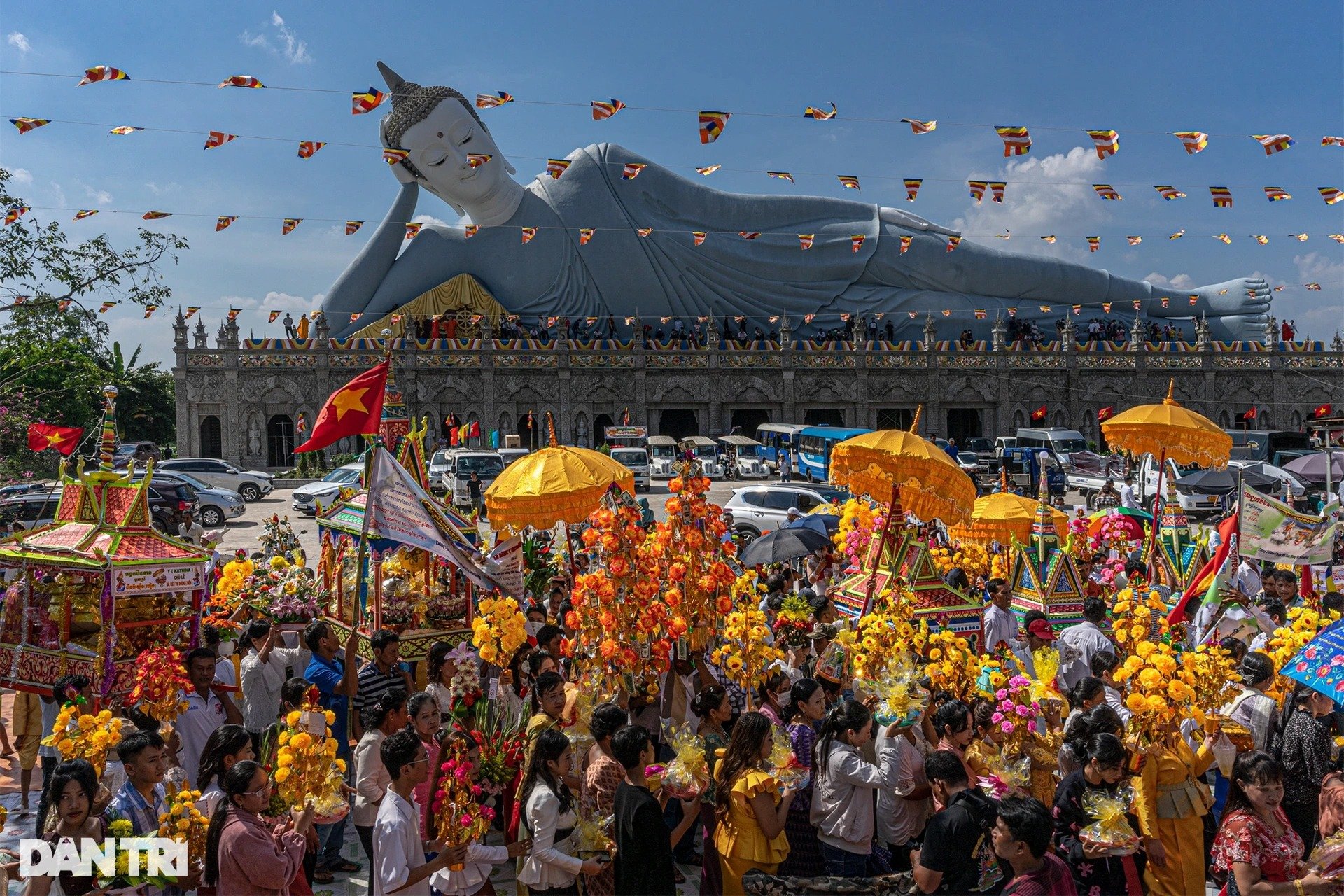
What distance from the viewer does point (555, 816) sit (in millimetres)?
4547

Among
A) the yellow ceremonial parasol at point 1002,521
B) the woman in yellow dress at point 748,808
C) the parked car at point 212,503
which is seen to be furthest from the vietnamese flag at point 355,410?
the parked car at point 212,503

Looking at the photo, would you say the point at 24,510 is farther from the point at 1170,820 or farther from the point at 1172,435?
the point at 1170,820

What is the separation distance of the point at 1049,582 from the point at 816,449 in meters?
21.3

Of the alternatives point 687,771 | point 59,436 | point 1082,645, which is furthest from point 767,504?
point 687,771

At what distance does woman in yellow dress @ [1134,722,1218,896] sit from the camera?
4730 millimetres

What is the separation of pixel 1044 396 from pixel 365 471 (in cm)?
3514

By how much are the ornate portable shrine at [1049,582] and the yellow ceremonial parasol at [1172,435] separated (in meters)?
2.05

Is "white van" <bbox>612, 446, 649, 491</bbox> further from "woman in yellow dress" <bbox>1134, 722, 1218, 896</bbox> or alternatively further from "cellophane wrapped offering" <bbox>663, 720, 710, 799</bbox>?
"woman in yellow dress" <bbox>1134, 722, 1218, 896</bbox>

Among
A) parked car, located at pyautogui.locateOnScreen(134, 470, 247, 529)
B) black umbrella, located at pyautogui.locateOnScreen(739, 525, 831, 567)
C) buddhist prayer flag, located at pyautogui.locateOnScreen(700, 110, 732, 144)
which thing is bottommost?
parked car, located at pyautogui.locateOnScreen(134, 470, 247, 529)

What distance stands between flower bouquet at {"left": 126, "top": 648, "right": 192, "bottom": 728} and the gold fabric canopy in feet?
9.43

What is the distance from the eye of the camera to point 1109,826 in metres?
4.54

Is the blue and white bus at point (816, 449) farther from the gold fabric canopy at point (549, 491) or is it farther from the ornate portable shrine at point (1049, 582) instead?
the gold fabric canopy at point (549, 491)

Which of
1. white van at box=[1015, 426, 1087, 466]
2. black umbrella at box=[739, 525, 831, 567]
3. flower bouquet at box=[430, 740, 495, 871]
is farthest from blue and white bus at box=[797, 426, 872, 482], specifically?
flower bouquet at box=[430, 740, 495, 871]

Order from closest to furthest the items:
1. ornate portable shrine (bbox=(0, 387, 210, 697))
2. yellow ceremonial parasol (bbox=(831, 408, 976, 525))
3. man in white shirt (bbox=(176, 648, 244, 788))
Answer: man in white shirt (bbox=(176, 648, 244, 788)), ornate portable shrine (bbox=(0, 387, 210, 697)), yellow ceremonial parasol (bbox=(831, 408, 976, 525))
